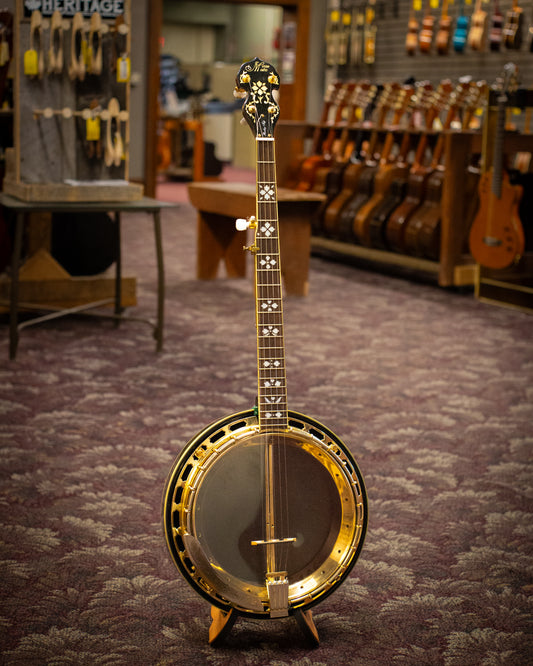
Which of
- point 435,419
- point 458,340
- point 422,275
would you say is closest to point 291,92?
point 422,275

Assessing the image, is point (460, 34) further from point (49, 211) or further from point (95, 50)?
point (49, 211)

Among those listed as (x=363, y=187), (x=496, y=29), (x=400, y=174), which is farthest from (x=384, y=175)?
(x=496, y=29)

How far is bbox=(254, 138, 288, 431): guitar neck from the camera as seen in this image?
5.43 ft

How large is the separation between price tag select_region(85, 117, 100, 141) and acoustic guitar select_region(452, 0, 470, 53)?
5.17 meters

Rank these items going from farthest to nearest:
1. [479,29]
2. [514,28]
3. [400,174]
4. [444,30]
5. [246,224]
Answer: [444,30] → [479,29] → [514,28] → [400,174] → [246,224]

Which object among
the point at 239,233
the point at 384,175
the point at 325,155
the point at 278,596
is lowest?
the point at 278,596

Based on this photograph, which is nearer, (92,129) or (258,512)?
(258,512)

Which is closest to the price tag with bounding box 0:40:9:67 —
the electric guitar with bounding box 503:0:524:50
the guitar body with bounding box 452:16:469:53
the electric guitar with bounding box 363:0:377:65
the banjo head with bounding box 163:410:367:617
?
the banjo head with bounding box 163:410:367:617

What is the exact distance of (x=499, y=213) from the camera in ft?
16.8

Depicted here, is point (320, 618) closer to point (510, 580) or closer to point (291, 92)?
point (510, 580)

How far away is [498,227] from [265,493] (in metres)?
3.83

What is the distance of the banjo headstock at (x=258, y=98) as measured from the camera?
1.67m

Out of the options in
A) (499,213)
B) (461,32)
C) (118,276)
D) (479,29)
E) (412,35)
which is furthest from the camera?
(412,35)

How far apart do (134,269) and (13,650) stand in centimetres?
461
